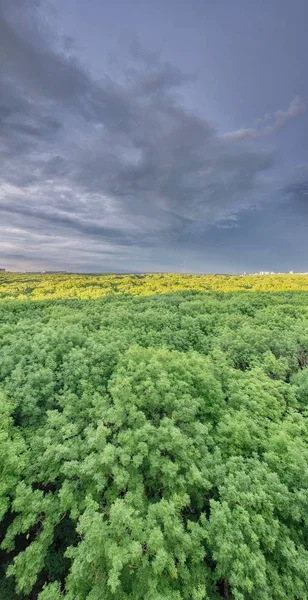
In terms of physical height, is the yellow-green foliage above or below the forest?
above

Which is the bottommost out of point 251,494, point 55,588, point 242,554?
point 55,588

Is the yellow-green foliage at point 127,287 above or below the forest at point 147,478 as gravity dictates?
above

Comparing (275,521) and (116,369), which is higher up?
(116,369)

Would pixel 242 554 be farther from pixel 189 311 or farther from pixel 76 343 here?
pixel 189 311

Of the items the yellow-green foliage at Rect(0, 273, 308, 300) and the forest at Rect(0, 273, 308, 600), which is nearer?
the forest at Rect(0, 273, 308, 600)

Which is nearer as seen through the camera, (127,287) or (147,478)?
(147,478)

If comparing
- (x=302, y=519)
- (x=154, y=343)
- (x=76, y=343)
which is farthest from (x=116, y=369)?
(x=302, y=519)

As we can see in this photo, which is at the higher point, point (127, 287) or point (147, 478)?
point (127, 287)

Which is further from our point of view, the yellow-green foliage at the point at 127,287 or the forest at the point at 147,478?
the yellow-green foliage at the point at 127,287
